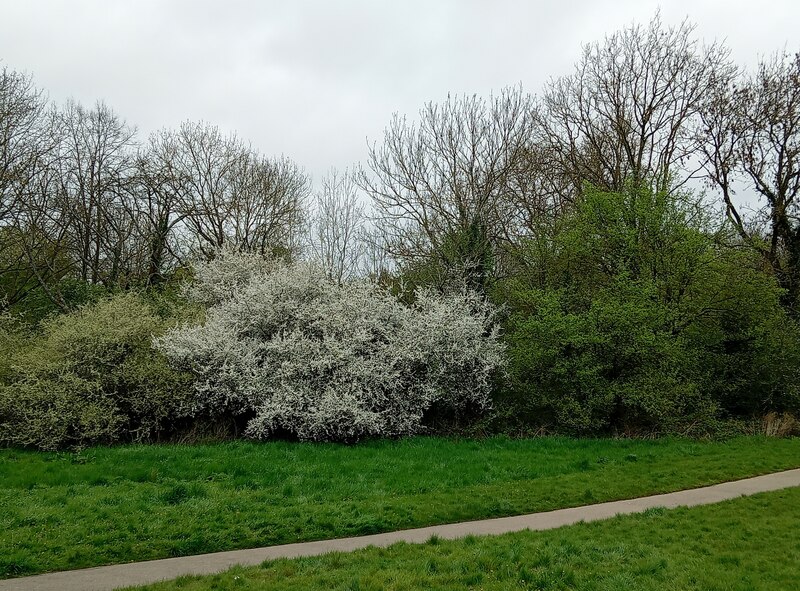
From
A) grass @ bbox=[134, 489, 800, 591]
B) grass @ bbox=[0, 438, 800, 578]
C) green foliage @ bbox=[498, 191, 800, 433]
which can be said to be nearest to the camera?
grass @ bbox=[134, 489, 800, 591]

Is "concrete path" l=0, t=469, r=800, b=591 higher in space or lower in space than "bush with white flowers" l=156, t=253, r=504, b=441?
lower

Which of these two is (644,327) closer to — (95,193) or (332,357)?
(332,357)

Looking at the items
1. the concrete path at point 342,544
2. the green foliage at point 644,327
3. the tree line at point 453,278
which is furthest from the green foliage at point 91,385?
the green foliage at point 644,327

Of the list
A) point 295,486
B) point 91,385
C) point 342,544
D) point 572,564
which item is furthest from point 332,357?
point 572,564

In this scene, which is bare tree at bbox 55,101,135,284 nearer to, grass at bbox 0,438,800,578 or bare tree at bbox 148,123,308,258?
bare tree at bbox 148,123,308,258

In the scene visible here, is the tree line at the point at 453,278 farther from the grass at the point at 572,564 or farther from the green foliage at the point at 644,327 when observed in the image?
the grass at the point at 572,564

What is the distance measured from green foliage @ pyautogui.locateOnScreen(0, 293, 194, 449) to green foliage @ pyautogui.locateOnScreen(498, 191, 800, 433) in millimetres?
8573

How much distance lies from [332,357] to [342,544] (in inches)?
280

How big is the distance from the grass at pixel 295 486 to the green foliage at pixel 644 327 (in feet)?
4.41

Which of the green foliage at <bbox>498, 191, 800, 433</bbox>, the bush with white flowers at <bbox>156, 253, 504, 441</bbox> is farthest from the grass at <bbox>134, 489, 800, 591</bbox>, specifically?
the green foliage at <bbox>498, 191, 800, 433</bbox>

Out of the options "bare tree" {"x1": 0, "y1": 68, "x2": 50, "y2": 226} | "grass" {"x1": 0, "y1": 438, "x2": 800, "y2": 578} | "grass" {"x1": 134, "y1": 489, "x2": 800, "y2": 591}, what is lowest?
"grass" {"x1": 134, "y1": 489, "x2": 800, "y2": 591}

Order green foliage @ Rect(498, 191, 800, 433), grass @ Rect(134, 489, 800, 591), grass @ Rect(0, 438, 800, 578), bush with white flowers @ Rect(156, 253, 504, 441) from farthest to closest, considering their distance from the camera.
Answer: green foliage @ Rect(498, 191, 800, 433)
bush with white flowers @ Rect(156, 253, 504, 441)
grass @ Rect(0, 438, 800, 578)
grass @ Rect(134, 489, 800, 591)

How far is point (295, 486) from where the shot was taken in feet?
29.0

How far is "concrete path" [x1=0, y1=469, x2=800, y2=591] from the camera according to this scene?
16.9 feet
